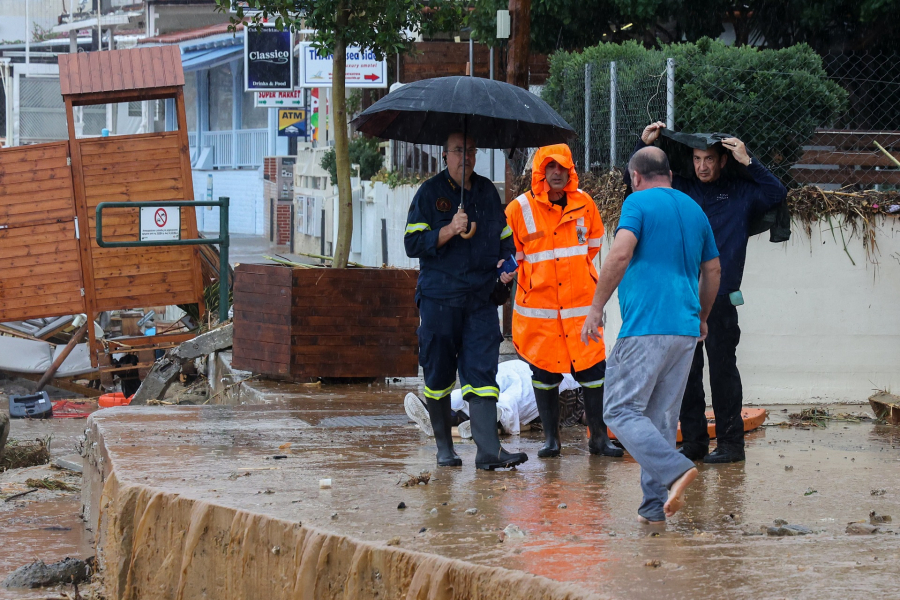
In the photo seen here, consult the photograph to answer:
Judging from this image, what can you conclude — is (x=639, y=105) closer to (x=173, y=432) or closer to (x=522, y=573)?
(x=173, y=432)

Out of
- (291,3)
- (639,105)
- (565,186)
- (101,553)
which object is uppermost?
(291,3)

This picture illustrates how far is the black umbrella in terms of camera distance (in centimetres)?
529

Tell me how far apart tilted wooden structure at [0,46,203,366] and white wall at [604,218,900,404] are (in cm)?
671

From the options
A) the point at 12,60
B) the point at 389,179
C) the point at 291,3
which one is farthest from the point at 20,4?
the point at 291,3

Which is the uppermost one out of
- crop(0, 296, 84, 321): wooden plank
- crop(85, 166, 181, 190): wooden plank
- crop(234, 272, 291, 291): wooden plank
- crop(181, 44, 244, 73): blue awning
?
crop(181, 44, 244, 73): blue awning

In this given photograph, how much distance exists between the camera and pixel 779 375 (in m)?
8.34

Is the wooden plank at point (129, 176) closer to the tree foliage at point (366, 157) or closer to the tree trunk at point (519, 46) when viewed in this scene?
the tree trunk at point (519, 46)

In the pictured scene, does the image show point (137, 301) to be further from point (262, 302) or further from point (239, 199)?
point (239, 199)

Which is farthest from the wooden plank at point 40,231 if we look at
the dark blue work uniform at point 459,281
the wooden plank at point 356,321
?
the dark blue work uniform at point 459,281

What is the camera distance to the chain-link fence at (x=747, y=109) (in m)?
8.38

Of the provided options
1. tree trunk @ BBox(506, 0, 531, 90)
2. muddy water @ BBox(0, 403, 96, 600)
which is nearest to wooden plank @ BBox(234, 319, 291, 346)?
muddy water @ BBox(0, 403, 96, 600)

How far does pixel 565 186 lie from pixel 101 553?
3.06 metres

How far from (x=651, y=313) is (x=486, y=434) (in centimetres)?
140

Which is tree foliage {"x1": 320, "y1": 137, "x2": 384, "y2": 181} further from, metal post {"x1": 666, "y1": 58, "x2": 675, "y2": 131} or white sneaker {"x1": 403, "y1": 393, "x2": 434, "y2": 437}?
white sneaker {"x1": 403, "y1": 393, "x2": 434, "y2": 437}
